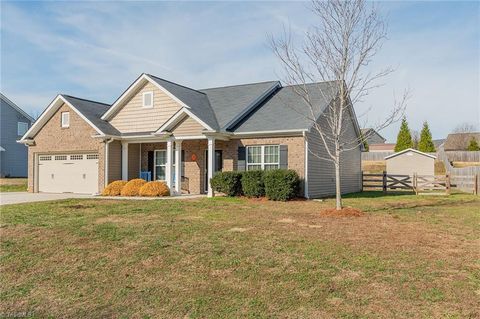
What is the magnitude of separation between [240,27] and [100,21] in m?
5.57

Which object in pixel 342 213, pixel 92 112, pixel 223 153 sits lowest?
pixel 342 213

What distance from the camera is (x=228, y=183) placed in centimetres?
1777

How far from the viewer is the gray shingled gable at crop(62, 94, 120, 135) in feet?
70.4

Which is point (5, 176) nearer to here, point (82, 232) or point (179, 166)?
point (179, 166)

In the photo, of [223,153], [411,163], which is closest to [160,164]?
[223,153]

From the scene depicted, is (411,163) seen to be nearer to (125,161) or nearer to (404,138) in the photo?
(404,138)

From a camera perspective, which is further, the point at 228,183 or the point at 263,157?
the point at 263,157

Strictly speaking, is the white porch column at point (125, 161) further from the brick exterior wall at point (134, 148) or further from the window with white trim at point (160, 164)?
the window with white trim at point (160, 164)

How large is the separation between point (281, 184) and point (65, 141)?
1329 cm

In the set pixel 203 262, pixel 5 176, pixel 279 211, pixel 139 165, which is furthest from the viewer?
pixel 5 176

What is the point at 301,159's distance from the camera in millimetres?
17781

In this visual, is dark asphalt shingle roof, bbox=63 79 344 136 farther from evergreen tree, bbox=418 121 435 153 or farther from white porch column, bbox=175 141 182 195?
evergreen tree, bbox=418 121 435 153

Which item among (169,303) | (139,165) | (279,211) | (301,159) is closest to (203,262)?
(169,303)

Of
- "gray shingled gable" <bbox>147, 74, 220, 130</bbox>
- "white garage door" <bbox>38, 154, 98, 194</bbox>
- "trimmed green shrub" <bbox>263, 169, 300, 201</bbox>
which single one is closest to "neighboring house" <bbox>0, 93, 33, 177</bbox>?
"white garage door" <bbox>38, 154, 98, 194</bbox>
